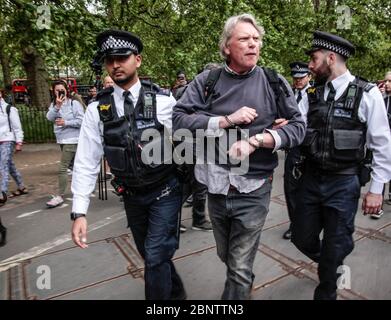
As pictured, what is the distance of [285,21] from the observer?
37.9 feet

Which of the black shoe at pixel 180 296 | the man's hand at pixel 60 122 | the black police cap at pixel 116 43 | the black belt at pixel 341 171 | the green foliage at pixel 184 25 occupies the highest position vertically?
the green foliage at pixel 184 25

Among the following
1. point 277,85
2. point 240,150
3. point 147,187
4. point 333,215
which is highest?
point 277,85

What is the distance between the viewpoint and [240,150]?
1.95 m

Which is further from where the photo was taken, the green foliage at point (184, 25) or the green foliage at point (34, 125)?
the green foliage at point (34, 125)

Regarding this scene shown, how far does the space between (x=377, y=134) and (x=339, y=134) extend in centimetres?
26

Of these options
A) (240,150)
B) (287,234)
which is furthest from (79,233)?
(287,234)

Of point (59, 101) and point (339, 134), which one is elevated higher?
Result: point (59, 101)

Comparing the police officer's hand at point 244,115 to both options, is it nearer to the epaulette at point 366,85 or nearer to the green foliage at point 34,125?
the epaulette at point 366,85

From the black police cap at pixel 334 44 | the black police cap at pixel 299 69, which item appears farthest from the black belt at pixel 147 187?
the black police cap at pixel 299 69

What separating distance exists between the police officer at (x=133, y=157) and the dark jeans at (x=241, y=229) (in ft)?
1.36

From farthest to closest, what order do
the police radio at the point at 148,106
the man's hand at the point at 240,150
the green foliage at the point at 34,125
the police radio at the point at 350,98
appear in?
the green foliage at the point at 34,125
the police radio at the point at 350,98
the police radio at the point at 148,106
the man's hand at the point at 240,150

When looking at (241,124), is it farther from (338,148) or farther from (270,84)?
(338,148)

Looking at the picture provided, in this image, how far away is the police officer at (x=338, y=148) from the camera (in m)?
2.49
